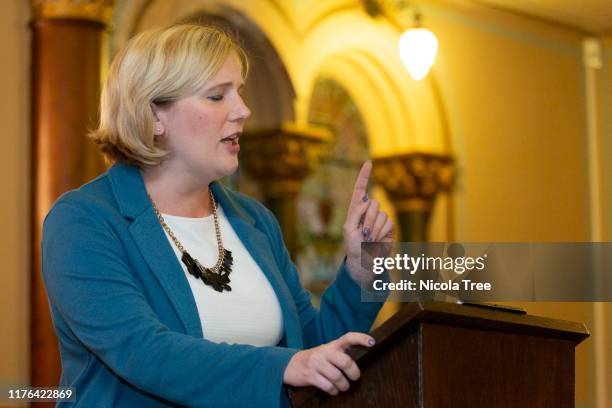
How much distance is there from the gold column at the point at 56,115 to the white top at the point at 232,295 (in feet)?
10.0

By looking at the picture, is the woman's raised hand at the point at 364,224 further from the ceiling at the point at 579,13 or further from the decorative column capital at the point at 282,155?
the decorative column capital at the point at 282,155

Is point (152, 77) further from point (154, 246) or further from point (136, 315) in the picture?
point (136, 315)

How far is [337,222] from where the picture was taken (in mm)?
8586

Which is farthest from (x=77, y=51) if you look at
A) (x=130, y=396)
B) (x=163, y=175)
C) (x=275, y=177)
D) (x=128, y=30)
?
(x=130, y=396)

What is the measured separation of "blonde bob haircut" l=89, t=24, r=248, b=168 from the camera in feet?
7.36

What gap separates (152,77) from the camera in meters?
2.26

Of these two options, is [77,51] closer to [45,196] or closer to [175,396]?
[45,196]

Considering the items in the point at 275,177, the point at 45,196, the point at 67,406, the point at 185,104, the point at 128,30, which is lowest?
the point at 67,406

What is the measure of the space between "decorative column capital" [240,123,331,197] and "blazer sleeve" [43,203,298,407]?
211 inches

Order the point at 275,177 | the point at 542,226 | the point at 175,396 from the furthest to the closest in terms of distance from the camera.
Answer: the point at 275,177 < the point at 542,226 < the point at 175,396

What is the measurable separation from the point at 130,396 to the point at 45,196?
3427 millimetres

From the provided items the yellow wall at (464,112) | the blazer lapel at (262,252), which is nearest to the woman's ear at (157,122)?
the blazer lapel at (262,252)

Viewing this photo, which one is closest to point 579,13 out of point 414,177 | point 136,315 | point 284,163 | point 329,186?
point 136,315

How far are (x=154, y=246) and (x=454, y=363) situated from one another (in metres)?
0.71
